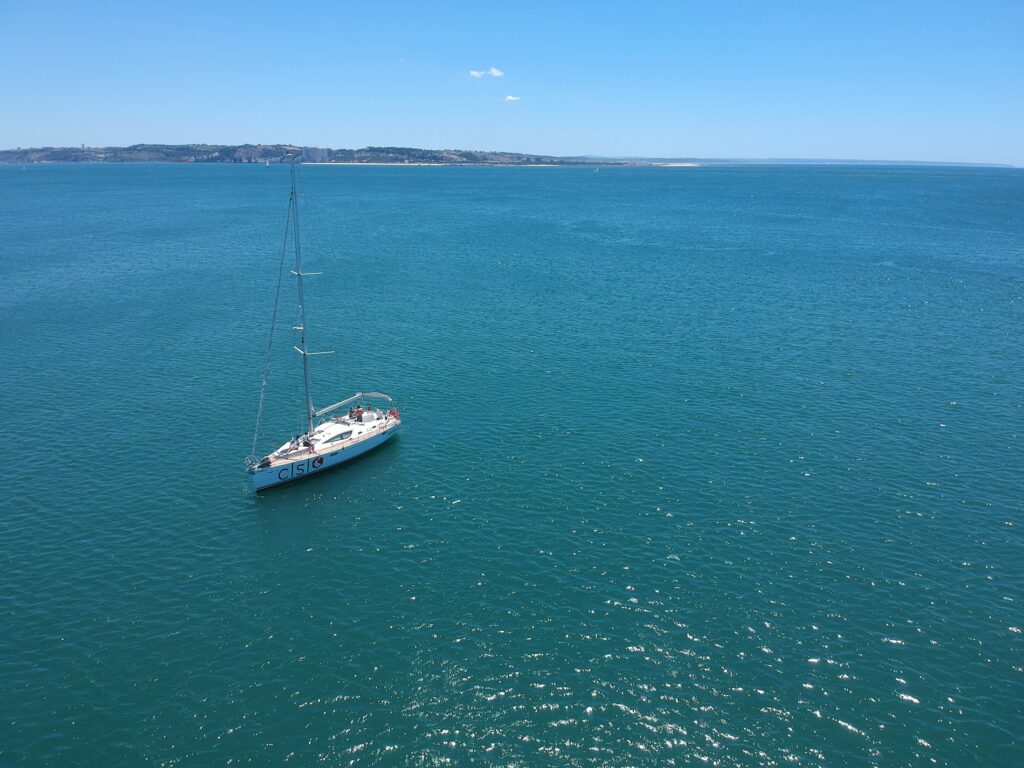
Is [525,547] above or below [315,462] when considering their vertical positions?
below

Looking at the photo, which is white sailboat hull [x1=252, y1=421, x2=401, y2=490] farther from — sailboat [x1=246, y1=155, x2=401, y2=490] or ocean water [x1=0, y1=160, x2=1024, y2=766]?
ocean water [x1=0, y1=160, x2=1024, y2=766]

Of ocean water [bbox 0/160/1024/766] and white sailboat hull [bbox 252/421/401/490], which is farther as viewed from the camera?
white sailboat hull [bbox 252/421/401/490]

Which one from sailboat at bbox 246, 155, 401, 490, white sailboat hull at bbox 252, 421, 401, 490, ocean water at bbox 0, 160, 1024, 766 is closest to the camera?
ocean water at bbox 0, 160, 1024, 766

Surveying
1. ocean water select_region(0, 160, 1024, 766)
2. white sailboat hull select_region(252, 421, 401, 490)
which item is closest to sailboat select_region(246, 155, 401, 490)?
white sailboat hull select_region(252, 421, 401, 490)

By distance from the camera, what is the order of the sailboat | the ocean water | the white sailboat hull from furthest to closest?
the sailboat, the white sailboat hull, the ocean water

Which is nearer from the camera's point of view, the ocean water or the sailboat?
the ocean water

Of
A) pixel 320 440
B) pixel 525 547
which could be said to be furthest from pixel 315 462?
pixel 525 547

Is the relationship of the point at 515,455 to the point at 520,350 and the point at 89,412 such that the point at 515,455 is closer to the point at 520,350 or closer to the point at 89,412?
the point at 520,350

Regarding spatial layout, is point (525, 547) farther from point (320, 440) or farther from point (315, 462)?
point (320, 440)
